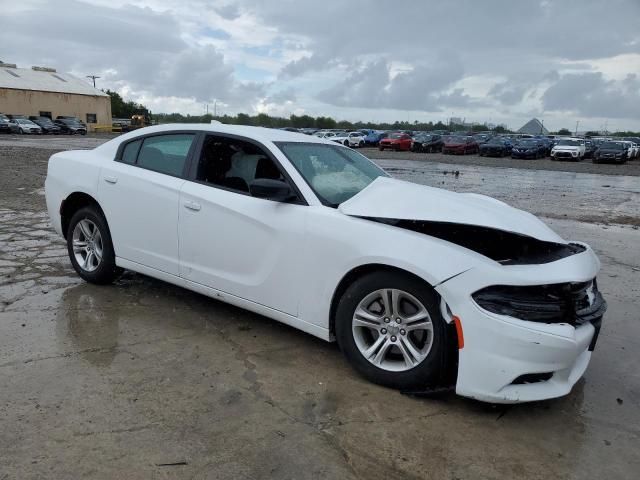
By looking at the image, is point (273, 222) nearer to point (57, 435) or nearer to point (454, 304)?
point (454, 304)

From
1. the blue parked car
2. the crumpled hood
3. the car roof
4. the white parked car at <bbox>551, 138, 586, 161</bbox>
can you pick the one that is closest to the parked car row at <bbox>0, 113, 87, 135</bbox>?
the blue parked car

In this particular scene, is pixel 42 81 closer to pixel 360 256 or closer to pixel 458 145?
pixel 458 145

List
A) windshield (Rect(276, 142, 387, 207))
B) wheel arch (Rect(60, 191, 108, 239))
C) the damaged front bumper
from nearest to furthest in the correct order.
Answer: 1. the damaged front bumper
2. windshield (Rect(276, 142, 387, 207))
3. wheel arch (Rect(60, 191, 108, 239))

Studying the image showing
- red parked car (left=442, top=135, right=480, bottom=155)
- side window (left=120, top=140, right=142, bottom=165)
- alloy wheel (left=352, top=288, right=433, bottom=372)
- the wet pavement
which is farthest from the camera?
red parked car (left=442, top=135, right=480, bottom=155)

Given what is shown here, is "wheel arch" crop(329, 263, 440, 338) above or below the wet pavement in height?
above

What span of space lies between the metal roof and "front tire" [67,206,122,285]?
61389 millimetres

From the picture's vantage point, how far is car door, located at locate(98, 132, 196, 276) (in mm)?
4375

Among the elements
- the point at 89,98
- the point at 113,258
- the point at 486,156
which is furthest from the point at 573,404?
the point at 89,98

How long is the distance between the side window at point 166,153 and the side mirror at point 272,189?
1.02 m

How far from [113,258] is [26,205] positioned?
217 inches

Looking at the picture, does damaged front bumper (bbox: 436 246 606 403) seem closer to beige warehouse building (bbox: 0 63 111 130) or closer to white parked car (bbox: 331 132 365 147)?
white parked car (bbox: 331 132 365 147)

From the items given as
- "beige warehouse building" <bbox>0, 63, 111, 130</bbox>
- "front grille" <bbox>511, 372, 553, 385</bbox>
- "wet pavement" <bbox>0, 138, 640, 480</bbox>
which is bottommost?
"wet pavement" <bbox>0, 138, 640, 480</bbox>

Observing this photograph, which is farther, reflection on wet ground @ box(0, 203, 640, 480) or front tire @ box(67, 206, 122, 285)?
front tire @ box(67, 206, 122, 285)

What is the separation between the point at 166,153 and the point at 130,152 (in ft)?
1.58
